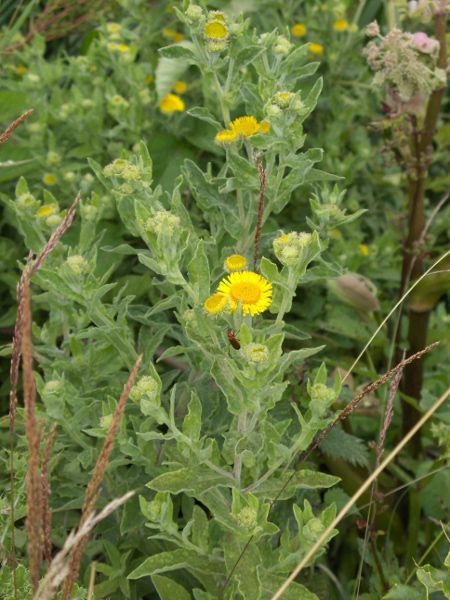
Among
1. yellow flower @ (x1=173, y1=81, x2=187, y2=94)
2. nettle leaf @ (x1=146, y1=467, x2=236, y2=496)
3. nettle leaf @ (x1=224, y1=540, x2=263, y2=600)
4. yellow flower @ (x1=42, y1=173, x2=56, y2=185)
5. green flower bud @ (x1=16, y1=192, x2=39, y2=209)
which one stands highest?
green flower bud @ (x1=16, y1=192, x2=39, y2=209)

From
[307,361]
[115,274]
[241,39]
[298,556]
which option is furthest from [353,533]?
[241,39]

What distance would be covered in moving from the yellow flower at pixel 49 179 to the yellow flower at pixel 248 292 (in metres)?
0.81

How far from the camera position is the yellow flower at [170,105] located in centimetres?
159

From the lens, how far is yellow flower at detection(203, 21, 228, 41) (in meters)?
0.94

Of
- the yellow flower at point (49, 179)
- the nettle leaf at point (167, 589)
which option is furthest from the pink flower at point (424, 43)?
the nettle leaf at point (167, 589)

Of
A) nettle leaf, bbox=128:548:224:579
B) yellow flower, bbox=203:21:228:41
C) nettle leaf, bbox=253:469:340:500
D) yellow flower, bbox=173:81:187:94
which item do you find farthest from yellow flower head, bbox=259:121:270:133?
yellow flower, bbox=173:81:187:94

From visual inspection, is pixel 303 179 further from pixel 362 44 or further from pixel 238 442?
pixel 362 44

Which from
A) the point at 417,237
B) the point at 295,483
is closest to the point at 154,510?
the point at 295,483

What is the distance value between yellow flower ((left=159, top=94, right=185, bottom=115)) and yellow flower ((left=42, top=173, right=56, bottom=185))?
298 mm

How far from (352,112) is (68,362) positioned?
106 centimetres

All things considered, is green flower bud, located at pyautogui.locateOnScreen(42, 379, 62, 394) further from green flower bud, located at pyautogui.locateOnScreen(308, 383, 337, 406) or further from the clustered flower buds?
the clustered flower buds

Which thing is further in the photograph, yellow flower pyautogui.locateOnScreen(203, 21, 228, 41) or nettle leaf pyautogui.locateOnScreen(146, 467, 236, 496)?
yellow flower pyautogui.locateOnScreen(203, 21, 228, 41)

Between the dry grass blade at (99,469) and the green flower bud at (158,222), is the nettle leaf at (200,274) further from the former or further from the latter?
the dry grass blade at (99,469)

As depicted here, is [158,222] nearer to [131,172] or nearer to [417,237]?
[131,172]
